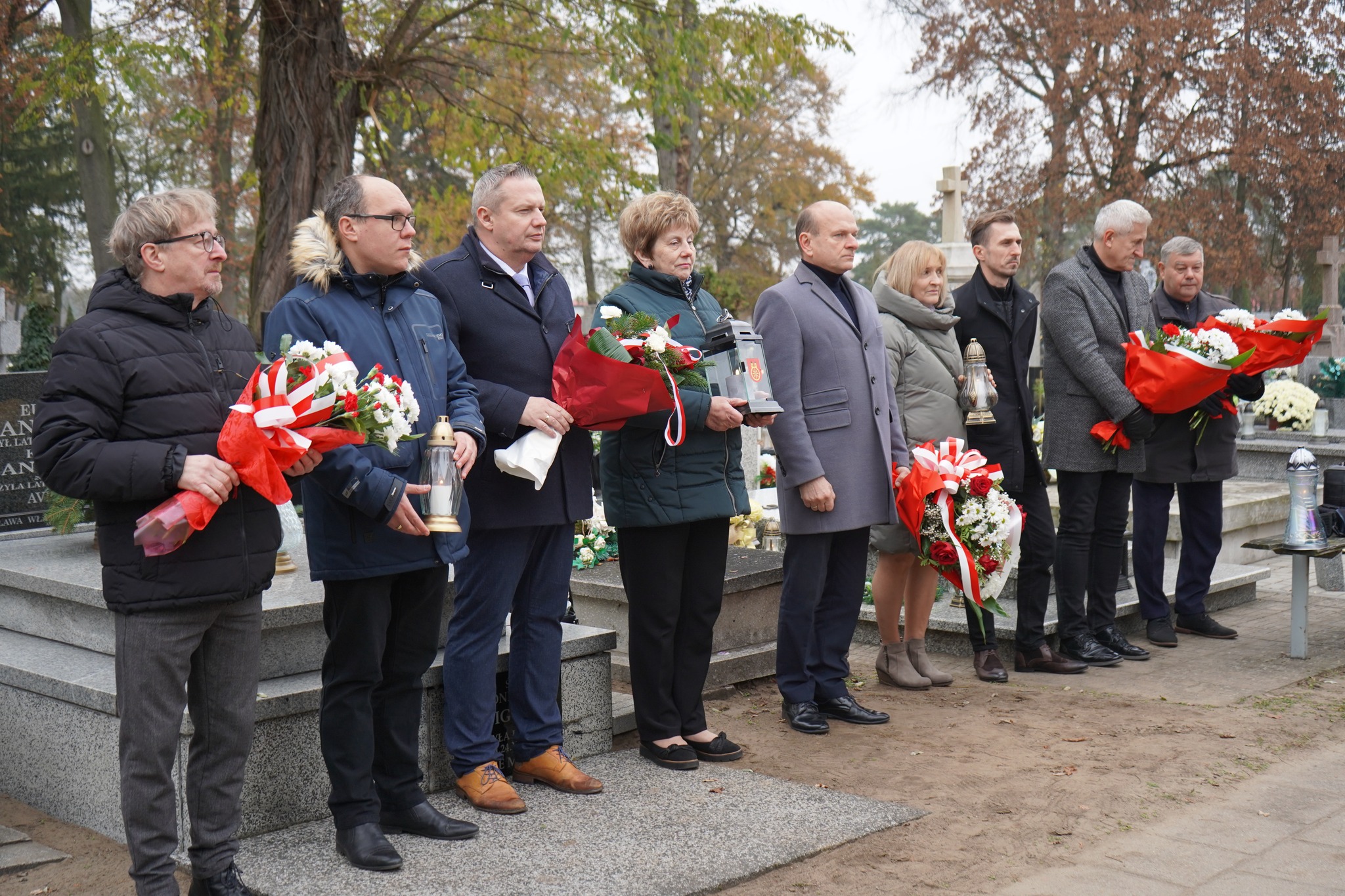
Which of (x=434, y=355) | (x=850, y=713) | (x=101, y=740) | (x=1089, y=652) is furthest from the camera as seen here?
(x=1089, y=652)

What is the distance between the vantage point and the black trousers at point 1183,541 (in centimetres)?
700

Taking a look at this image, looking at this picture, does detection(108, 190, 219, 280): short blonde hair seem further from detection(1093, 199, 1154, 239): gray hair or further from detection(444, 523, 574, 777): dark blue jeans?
detection(1093, 199, 1154, 239): gray hair

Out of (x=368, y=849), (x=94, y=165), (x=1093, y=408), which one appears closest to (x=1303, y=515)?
(x=1093, y=408)

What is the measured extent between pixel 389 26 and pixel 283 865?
1143 centimetres

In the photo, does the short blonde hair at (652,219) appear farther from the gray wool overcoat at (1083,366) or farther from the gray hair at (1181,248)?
the gray hair at (1181,248)

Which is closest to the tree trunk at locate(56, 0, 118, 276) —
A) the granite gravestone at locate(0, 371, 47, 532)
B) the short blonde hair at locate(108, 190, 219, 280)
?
the granite gravestone at locate(0, 371, 47, 532)

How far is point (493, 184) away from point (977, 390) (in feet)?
8.93

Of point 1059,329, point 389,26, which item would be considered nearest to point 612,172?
point 389,26

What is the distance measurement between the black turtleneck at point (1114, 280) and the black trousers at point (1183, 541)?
1078 millimetres

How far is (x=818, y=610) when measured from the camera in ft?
18.1

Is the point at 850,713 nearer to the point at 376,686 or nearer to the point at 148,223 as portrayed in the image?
the point at 376,686

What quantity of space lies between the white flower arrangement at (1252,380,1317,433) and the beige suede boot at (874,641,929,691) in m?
7.96

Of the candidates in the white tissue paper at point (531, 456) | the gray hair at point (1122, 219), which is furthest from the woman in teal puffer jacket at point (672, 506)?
the gray hair at point (1122, 219)

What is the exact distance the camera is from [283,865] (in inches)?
146
